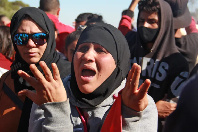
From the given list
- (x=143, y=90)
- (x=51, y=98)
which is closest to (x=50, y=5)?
(x=51, y=98)

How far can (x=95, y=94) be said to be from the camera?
2238mm

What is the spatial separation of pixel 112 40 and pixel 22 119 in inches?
38.6

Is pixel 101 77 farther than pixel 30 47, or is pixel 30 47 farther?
pixel 30 47

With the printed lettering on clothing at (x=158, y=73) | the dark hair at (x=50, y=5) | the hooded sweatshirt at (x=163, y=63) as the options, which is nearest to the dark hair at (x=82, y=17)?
the dark hair at (x=50, y=5)

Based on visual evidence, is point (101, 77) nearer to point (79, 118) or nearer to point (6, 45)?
point (79, 118)

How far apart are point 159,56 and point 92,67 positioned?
1.36 meters

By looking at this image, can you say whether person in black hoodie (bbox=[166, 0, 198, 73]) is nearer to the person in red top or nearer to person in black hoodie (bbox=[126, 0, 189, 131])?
person in black hoodie (bbox=[126, 0, 189, 131])

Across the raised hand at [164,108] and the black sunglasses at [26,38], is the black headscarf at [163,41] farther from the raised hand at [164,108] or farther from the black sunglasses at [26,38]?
the black sunglasses at [26,38]

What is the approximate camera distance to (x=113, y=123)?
191 centimetres

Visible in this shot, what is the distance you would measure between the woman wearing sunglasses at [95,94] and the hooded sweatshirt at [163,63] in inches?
35.5

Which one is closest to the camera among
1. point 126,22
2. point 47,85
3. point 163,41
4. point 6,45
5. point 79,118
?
point 47,85

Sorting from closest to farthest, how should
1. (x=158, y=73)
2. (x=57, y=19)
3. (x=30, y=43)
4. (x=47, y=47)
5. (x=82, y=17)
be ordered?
(x=30, y=43), (x=47, y=47), (x=158, y=73), (x=57, y=19), (x=82, y=17)

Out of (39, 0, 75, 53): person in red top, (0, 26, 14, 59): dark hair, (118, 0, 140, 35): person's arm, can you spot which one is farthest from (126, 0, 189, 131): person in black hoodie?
(39, 0, 75, 53): person in red top

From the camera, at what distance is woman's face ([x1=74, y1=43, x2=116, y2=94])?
220 centimetres
